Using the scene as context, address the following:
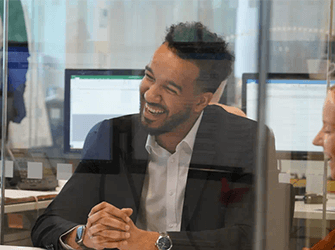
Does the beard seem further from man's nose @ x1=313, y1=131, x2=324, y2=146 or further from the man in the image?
man's nose @ x1=313, y1=131, x2=324, y2=146

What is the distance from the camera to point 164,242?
72.1 inches

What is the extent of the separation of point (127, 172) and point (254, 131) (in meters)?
0.47

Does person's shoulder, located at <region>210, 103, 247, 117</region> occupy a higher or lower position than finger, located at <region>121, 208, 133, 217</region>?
higher

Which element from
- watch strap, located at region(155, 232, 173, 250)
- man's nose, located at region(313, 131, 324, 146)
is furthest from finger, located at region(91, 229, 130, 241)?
man's nose, located at region(313, 131, 324, 146)

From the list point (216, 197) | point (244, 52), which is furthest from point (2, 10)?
point (216, 197)

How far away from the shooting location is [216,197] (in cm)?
180

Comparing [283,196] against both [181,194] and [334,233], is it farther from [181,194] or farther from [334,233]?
[181,194]

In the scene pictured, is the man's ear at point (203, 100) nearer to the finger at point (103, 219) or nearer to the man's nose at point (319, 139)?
the man's nose at point (319, 139)

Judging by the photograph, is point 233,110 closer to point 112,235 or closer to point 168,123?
point 168,123

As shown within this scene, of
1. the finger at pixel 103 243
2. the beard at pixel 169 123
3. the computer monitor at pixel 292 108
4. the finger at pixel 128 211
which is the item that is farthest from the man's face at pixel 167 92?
the finger at pixel 103 243

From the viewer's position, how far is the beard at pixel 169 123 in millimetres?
1812

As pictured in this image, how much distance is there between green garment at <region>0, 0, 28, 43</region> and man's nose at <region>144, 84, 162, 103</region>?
1.70 feet

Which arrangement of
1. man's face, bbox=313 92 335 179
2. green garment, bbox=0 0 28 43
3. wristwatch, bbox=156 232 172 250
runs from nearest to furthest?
man's face, bbox=313 92 335 179 < wristwatch, bbox=156 232 172 250 < green garment, bbox=0 0 28 43

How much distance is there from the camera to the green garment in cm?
196
